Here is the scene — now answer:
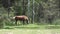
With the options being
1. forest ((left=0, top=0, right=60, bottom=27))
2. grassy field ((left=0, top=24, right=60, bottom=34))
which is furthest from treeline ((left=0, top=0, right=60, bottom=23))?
grassy field ((left=0, top=24, right=60, bottom=34))

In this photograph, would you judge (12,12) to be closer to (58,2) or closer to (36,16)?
(36,16)

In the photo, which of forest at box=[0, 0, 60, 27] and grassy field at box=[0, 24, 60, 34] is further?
forest at box=[0, 0, 60, 27]

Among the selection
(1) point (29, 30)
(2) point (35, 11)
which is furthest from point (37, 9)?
(1) point (29, 30)

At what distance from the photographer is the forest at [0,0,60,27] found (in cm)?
2115

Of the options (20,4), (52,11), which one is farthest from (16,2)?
(52,11)

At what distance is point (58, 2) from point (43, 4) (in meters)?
1.63

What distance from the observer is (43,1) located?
77.2 feet

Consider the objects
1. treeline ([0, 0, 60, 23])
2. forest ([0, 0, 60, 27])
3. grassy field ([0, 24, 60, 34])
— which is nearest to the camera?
grassy field ([0, 24, 60, 34])

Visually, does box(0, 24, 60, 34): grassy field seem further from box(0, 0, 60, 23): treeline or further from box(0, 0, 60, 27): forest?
box(0, 0, 60, 23): treeline

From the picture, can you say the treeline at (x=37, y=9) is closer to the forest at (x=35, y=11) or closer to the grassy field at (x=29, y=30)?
the forest at (x=35, y=11)

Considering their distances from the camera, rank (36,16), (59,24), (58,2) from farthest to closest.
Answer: (58,2)
(36,16)
(59,24)

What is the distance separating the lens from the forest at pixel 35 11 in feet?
69.4

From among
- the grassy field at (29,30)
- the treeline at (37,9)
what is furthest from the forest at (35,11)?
the grassy field at (29,30)

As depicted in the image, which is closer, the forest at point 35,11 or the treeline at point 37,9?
the forest at point 35,11
